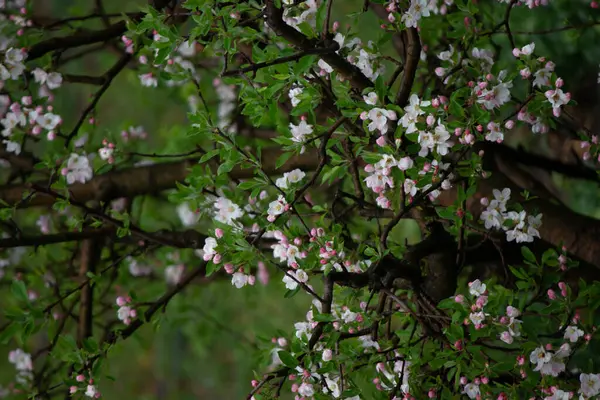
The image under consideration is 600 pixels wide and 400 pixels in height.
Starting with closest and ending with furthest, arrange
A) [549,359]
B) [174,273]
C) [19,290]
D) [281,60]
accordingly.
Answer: [281,60] → [549,359] → [19,290] → [174,273]

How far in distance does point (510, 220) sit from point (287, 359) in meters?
0.41

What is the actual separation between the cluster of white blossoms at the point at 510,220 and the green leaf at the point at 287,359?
0.38 metres

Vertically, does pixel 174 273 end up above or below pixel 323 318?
below

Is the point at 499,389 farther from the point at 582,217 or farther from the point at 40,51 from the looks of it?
the point at 40,51

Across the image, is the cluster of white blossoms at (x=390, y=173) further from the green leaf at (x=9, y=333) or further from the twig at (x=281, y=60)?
the green leaf at (x=9, y=333)

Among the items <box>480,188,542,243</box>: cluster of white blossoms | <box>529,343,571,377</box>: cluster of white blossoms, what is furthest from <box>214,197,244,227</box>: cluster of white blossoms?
<box>529,343,571,377</box>: cluster of white blossoms

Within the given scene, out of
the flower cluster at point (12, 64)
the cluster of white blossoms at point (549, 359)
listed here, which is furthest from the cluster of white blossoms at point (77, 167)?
the cluster of white blossoms at point (549, 359)

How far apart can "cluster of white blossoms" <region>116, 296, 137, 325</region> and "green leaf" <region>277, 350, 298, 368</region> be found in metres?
0.48

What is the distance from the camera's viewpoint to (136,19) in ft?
4.52

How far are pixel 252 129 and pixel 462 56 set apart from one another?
2.81 ft

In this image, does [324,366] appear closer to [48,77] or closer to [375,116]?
[375,116]

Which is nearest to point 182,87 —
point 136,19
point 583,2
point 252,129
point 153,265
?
point 252,129

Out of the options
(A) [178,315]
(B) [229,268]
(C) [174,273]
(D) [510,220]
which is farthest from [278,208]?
(A) [178,315]

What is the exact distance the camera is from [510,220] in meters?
1.09
